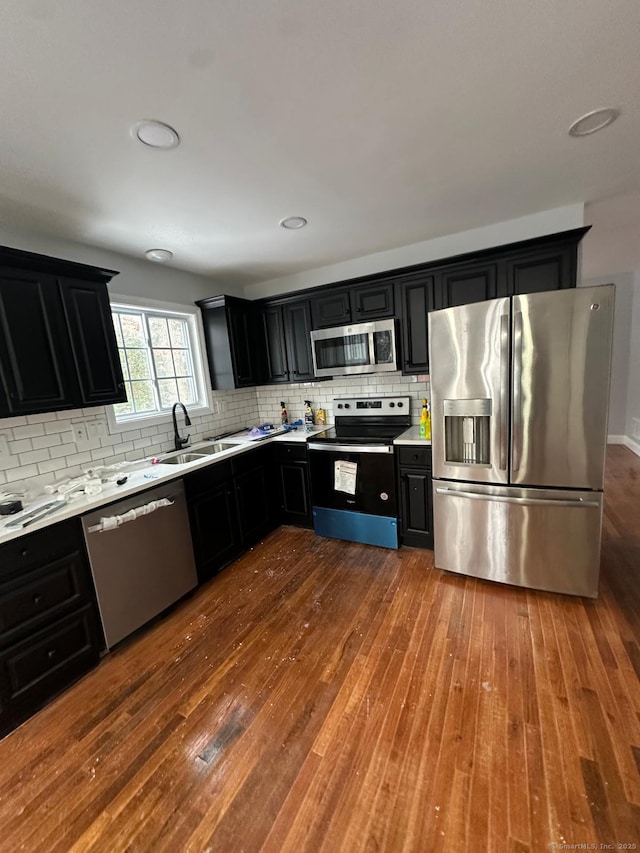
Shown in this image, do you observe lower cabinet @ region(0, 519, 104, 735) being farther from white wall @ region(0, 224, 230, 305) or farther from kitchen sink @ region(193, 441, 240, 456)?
white wall @ region(0, 224, 230, 305)

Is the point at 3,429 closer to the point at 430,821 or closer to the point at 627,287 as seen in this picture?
the point at 430,821

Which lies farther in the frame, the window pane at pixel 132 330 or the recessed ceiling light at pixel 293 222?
the window pane at pixel 132 330

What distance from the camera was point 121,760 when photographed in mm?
1438

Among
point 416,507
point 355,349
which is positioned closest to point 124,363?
point 355,349

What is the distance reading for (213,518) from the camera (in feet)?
8.77

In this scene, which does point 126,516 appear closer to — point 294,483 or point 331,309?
point 294,483

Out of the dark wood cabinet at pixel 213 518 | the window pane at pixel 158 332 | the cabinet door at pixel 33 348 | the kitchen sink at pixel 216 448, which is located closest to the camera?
the cabinet door at pixel 33 348

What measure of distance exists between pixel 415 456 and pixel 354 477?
558 mm

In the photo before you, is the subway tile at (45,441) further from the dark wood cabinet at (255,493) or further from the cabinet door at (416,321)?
the cabinet door at (416,321)

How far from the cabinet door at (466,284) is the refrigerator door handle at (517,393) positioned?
0.68 metres

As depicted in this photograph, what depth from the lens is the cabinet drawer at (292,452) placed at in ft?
10.6

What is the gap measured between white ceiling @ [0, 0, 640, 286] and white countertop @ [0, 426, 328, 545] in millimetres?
1647

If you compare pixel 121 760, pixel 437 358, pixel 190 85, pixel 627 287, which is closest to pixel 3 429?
pixel 121 760

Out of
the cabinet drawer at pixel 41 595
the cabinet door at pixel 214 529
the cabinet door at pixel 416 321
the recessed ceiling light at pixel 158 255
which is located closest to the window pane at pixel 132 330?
the recessed ceiling light at pixel 158 255
